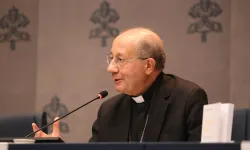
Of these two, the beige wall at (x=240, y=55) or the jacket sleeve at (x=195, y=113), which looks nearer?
the jacket sleeve at (x=195, y=113)

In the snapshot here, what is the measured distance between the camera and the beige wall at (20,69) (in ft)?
14.9

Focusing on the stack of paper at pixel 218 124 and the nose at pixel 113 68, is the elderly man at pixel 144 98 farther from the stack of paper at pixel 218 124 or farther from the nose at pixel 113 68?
the stack of paper at pixel 218 124

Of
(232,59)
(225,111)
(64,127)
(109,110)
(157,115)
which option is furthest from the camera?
(64,127)

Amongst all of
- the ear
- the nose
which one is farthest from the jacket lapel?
the nose

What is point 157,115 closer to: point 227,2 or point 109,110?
point 109,110

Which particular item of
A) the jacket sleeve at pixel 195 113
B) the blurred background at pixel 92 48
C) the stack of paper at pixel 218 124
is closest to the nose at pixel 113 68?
the jacket sleeve at pixel 195 113

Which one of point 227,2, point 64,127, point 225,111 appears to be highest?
point 227,2

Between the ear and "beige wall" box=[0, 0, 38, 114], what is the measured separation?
1.44 meters

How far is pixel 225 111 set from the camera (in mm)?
2295

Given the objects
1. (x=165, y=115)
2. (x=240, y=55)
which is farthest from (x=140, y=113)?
(x=240, y=55)

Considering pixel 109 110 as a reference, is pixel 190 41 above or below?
above

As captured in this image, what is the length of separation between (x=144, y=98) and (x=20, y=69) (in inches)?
58.9

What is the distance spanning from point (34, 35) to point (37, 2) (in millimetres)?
270

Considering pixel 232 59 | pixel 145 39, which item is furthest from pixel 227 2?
pixel 145 39
